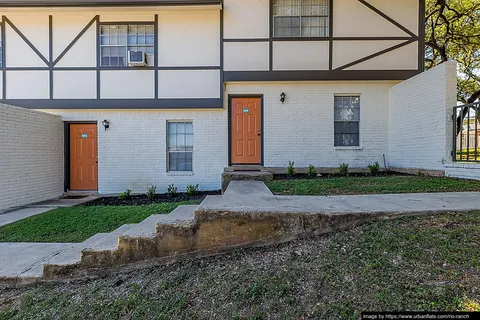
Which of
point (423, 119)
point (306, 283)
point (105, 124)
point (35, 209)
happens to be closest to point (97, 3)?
point (105, 124)

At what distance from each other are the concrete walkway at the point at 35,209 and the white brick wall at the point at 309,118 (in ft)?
17.0

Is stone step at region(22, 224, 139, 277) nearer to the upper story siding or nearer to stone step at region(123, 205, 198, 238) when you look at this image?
stone step at region(123, 205, 198, 238)

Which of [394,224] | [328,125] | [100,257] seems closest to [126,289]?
[100,257]

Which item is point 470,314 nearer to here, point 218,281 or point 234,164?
Answer: point 218,281

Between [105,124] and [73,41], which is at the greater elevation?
[73,41]

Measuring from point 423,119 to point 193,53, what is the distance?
22.2 feet

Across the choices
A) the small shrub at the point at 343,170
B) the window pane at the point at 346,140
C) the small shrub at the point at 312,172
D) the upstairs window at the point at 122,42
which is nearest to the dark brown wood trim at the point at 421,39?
the window pane at the point at 346,140

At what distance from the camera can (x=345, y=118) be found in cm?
840

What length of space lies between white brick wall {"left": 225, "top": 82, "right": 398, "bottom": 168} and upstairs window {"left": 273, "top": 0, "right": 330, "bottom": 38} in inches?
61.5

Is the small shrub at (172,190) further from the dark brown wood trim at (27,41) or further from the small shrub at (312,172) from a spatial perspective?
the dark brown wood trim at (27,41)

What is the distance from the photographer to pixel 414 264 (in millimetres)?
2184

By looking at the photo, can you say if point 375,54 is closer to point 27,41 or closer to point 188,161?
point 188,161

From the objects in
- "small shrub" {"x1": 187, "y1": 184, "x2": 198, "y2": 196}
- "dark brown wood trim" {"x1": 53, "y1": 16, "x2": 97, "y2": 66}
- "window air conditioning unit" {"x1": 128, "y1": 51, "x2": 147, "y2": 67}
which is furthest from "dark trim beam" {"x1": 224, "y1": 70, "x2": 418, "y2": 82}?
"dark brown wood trim" {"x1": 53, "y1": 16, "x2": 97, "y2": 66}

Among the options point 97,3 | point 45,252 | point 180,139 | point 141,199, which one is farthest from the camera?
point 180,139
